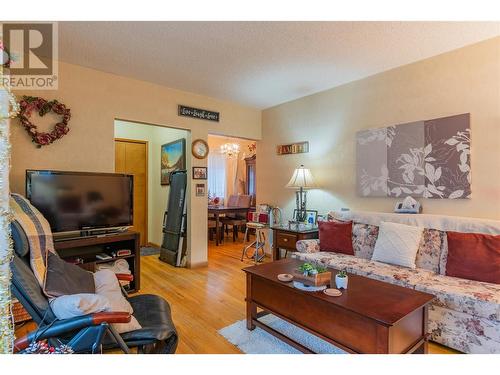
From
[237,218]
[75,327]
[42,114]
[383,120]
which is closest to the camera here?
[75,327]

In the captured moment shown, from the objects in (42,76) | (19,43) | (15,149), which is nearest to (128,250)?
(15,149)

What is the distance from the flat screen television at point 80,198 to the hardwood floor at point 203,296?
92 cm

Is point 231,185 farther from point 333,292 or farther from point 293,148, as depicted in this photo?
point 333,292

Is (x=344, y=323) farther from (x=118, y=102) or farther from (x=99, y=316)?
(x=118, y=102)

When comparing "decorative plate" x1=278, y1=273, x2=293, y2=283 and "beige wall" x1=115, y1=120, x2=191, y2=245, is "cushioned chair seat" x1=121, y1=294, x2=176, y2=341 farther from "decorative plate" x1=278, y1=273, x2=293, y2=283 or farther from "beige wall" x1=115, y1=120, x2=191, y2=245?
"beige wall" x1=115, y1=120, x2=191, y2=245

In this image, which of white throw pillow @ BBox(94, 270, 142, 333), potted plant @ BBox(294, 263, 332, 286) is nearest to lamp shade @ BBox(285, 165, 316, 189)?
potted plant @ BBox(294, 263, 332, 286)

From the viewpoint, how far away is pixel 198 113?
398 centimetres

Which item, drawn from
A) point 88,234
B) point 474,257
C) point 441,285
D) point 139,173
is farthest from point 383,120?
point 139,173

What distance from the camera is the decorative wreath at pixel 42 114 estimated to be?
2623mm

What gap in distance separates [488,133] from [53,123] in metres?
4.29

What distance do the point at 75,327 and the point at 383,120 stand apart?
3.45 metres

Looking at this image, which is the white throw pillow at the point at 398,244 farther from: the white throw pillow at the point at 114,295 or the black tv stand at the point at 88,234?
the black tv stand at the point at 88,234

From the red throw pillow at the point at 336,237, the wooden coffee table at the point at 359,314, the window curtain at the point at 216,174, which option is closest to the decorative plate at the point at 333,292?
the wooden coffee table at the point at 359,314
